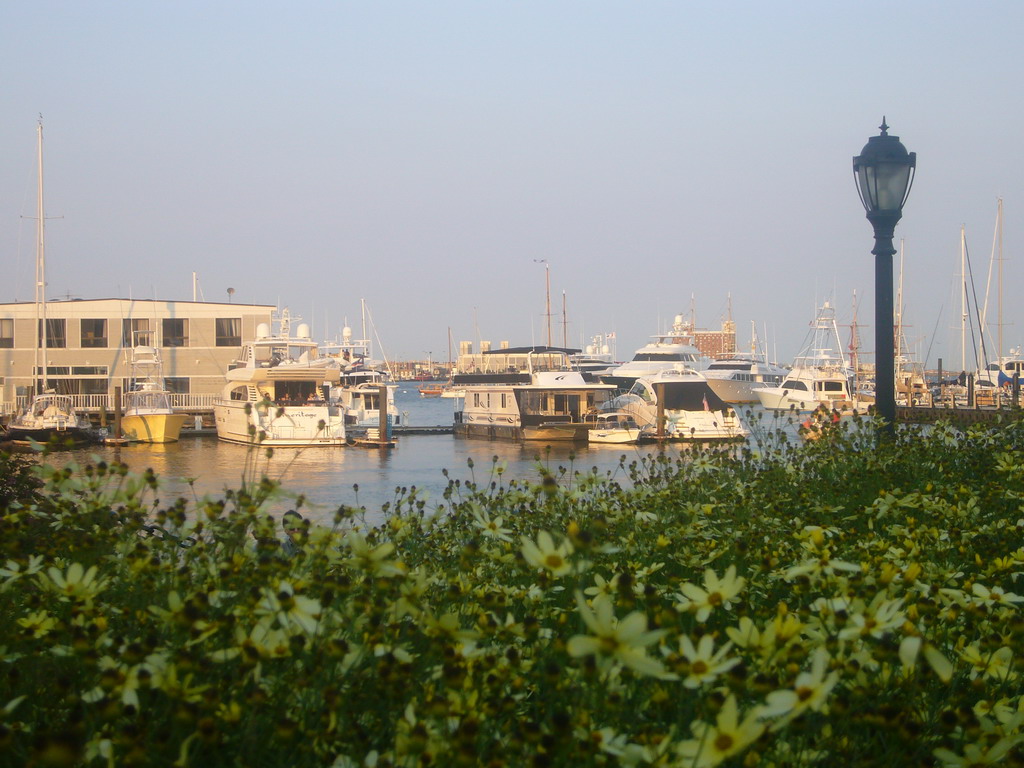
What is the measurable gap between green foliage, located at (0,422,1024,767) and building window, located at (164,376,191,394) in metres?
49.3

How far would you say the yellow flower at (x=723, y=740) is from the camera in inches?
71.1

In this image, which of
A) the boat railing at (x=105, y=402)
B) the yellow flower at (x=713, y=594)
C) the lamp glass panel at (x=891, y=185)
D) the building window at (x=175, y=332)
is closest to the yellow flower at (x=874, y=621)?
the yellow flower at (x=713, y=594)

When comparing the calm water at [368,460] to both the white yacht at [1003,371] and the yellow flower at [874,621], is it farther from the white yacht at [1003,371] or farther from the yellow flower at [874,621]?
the white yacht at [1003,371]

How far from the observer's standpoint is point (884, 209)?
369 inches

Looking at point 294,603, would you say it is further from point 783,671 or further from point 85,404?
point 85,404

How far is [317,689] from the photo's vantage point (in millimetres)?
2412

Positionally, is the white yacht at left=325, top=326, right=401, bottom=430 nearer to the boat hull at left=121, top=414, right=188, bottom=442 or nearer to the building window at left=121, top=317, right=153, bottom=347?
the boat hull at left=121, top=414, right=188, bottom=442

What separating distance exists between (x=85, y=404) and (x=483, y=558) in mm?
49028

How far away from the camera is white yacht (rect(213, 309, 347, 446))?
35.9 metres

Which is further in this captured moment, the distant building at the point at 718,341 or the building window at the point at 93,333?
the distant building at the point at 718,341

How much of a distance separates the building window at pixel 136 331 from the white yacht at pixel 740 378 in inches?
1143

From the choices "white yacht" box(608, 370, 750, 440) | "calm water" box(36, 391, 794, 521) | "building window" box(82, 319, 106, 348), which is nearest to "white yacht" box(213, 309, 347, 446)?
"calm water" box(36, 391, 794, 521)

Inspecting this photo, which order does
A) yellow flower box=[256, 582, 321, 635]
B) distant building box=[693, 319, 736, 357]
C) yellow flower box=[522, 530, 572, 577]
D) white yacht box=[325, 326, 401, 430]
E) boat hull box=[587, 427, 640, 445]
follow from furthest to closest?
distant building box=[693, 319, 736, 357] < white yacht box=[325, 326, 401, 430] < boat hull box=[587, 427, 640, 445] < yellow flower box=[256, 582, 321, 635] < yellow flower box=[522, 530, 572, 577]

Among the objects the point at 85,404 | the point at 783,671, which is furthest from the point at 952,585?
the point at 85,404
